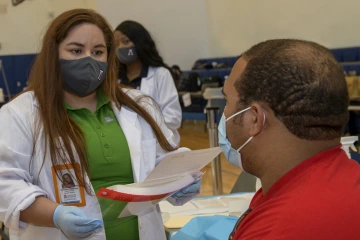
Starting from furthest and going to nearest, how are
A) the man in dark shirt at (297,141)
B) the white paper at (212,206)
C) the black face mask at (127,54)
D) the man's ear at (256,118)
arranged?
the black face mask at (127,54)
the white paper at (212,206)
the man's ear at (256,118)
the man in dark shirt at (297,141)

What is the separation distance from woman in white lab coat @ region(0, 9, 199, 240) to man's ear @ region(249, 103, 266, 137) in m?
0.64

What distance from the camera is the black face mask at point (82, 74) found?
69.2 inches

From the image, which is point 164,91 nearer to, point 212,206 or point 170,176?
point 212,206

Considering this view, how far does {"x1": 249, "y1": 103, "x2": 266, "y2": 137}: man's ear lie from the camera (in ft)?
3.47

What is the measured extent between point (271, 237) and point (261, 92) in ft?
0.94

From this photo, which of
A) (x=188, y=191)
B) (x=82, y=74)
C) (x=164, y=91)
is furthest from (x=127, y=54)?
(x=188, y=191)

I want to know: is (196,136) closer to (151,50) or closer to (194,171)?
(151,50)

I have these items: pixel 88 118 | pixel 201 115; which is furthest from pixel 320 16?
pixel 88 118

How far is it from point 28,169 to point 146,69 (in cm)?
200

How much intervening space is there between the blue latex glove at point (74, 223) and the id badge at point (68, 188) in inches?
4.5

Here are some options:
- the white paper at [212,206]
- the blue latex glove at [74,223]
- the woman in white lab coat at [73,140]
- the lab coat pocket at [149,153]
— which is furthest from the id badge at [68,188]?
the white paper at [212,206]

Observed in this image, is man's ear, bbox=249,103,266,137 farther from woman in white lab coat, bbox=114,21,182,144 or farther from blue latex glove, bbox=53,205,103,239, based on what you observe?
woman in white lab coat, bbox=114,21,182,144

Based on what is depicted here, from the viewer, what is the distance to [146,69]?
11.6 ft

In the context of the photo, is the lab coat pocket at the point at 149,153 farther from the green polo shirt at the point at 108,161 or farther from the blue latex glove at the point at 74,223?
the blue latex glove at the point at 74,223
